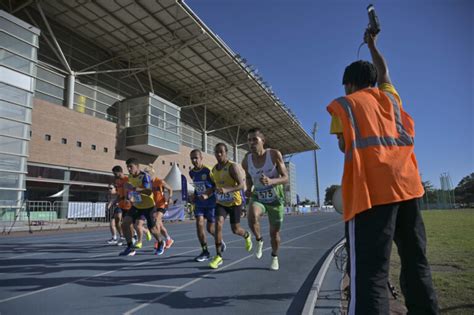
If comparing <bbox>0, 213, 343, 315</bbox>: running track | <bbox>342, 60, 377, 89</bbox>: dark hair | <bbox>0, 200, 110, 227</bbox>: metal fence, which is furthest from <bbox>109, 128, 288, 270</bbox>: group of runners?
<bbox>0, 200, 110, 227</bbox>: metal fence

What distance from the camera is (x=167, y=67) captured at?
3309cm

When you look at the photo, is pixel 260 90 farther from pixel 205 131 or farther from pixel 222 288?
pixel 222 288

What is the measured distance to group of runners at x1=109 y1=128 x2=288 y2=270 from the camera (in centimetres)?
531

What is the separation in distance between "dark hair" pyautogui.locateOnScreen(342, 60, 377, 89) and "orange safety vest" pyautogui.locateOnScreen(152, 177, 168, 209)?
256 inches

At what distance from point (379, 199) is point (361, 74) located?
0.95 metres

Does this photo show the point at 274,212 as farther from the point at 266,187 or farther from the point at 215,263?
the point at 215,263

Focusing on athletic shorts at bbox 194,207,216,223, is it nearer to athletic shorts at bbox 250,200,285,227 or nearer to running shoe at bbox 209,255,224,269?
running shoe at bbox 209,255,224,269

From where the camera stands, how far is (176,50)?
29.2m

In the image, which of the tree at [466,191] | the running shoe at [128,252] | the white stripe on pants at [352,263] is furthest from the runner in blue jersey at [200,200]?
the tree at [466,191]

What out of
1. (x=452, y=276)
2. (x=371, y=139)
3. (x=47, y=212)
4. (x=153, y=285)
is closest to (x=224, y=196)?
(x=153, y=285)

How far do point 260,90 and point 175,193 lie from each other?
774 inches

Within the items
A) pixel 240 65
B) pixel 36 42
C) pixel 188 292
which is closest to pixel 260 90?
pixel 240 65

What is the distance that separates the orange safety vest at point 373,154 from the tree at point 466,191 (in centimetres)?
8755

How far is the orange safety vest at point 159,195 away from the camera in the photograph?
8.02 metres
